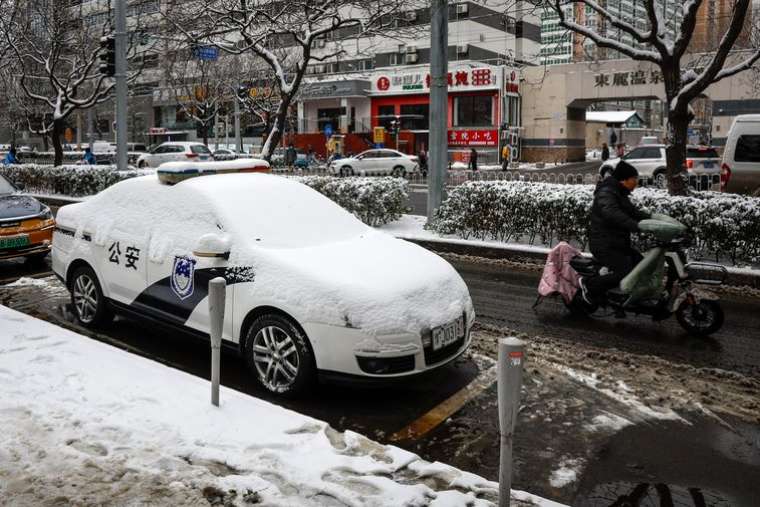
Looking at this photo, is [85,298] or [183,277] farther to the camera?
[85,298]

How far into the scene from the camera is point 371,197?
14273mm

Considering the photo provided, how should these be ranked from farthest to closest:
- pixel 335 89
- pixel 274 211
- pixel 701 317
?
1. pixel 335 89
2. pixel 701 317
3. pixel 274 211

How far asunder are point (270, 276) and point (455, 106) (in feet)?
141

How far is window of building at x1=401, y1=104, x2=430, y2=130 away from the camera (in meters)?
48.5

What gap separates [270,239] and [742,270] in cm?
688

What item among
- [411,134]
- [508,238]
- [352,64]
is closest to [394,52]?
[352,64]

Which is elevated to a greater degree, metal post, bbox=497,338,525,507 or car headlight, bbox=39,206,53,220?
car headlight, bbox=39,206,53,220

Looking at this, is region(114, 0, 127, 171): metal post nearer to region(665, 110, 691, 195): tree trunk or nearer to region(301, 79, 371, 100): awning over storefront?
region(665, 110, 691, 195): tree trunk

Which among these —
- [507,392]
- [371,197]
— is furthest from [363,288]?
[371,197]

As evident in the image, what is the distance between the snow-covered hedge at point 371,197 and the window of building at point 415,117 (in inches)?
1353

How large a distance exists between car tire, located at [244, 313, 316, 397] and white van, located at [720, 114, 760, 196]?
41.9ft

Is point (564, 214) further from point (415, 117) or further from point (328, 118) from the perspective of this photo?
point (328, 118)

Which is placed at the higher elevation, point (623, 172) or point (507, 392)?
point (623, 172)

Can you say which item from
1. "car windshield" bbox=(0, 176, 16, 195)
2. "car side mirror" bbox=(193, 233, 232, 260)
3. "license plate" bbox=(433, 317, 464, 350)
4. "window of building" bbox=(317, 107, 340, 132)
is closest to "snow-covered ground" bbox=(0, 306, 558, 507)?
"car side mirror" bbox=(193, 233, 232, 260)
